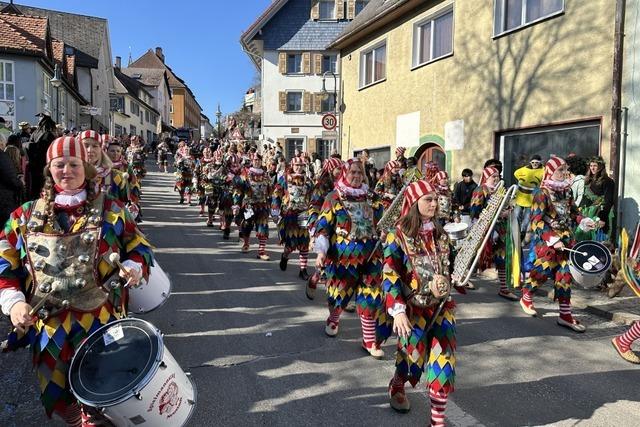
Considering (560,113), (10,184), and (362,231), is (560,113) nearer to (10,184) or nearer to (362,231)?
(362,231)

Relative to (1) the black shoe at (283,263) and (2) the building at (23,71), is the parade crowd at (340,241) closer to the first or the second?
(1) the black shoe at (283,263)

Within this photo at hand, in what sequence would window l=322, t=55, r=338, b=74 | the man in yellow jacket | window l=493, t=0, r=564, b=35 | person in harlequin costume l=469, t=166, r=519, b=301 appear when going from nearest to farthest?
the man in yellow jacket < person in harlequin costume l=469, t=166, r=519, b=301 < window l=493, t=0, r=564, b=35 < window l=322, t=55, r=338, b=74

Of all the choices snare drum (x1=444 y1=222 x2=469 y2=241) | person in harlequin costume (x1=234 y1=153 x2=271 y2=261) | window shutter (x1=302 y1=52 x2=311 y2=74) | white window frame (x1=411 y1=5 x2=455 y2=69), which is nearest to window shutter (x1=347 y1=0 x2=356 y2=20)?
window shutter (x1=302 y1=52 x2=311 y2=74)

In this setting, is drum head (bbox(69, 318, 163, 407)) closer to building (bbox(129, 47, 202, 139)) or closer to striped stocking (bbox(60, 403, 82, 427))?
striped stocking (bbox(60, 403, 82, 427))

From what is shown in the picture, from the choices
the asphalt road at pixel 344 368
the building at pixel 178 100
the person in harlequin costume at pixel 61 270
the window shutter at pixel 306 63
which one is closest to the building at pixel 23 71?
the window shutter at pixel 306 63

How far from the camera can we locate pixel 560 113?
10.1m

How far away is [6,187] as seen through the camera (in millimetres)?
6848

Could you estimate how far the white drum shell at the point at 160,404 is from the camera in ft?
8.59

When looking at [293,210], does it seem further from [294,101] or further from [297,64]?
[297,64]

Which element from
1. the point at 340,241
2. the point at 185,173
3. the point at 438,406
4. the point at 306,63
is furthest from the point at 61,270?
the point at 306,63

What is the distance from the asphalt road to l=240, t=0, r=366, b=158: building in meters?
26.4

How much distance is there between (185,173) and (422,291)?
1826 centimetres

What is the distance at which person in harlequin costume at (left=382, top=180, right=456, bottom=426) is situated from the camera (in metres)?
3.63

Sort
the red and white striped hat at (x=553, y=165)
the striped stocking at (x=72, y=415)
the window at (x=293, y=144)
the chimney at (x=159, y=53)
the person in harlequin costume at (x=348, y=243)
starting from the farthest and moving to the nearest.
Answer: the chimney at (x=159, y=53) < the window at (x=293, y=144) < the red and white striped hat at (x=553, y=165) < the person in harlequin costume at (x=348, y=243) < the striped stocking at (x=72, y=415)
